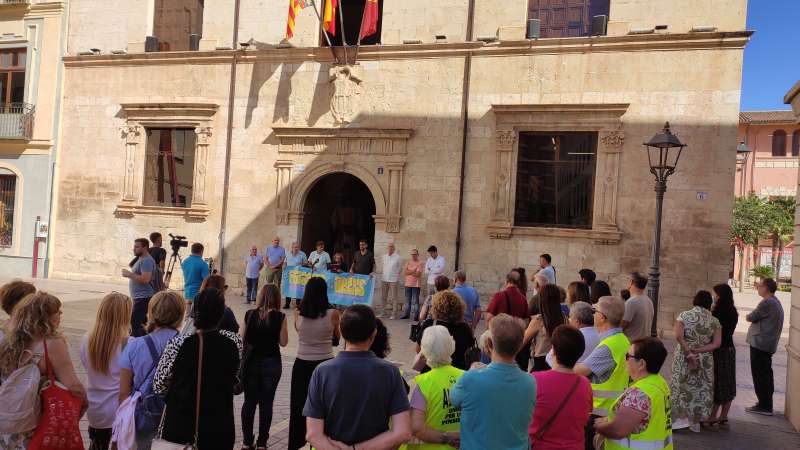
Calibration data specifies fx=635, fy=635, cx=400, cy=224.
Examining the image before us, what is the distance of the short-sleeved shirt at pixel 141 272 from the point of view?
8.16 m

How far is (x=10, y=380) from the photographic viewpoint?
3592mm

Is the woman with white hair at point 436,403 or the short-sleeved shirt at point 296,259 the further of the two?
the short-sleeved shirt at point 296,259

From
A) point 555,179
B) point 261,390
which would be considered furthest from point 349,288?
point 261,390

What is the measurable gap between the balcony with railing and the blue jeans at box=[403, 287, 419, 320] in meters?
13.0

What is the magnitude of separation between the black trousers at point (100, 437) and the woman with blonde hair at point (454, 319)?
87.5 inches

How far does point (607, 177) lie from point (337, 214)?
331 inches

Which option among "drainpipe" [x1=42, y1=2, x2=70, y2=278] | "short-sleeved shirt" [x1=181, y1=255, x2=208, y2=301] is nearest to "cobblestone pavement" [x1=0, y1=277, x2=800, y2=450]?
"short-sleeved shirt" [x1=181, y1=255, x2=208, y2=301]

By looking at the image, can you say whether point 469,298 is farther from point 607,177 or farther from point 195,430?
point 607,177

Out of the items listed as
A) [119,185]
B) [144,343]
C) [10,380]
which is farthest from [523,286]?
[119,185]

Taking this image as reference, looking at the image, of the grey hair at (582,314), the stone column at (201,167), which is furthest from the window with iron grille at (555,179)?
the grey hair at (582,314)

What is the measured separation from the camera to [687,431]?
23.8ft

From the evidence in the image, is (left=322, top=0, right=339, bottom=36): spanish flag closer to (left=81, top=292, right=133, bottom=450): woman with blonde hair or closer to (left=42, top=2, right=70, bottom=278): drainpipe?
(left=42, top=2, right=70, bottom=278): drainpipe

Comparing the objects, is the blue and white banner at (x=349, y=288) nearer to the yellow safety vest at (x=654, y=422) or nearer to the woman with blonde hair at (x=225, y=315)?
the woman with blonde hair at (x=225, y=315)

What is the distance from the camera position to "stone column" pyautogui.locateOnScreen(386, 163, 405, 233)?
15711 millimetres
